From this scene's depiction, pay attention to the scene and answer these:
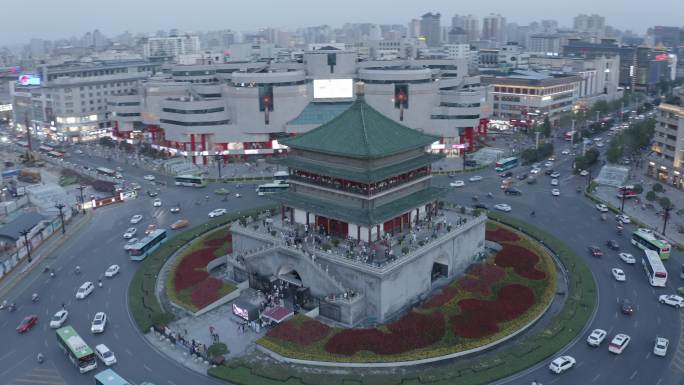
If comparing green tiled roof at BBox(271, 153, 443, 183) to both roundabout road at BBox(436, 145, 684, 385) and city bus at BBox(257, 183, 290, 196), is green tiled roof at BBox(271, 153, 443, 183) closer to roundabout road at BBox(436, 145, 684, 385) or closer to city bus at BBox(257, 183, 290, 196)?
roundabout road at BBox(436, 145, 684, 385)

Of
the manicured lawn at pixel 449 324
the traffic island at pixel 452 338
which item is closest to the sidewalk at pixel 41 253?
the traffic island at pixel 452 338

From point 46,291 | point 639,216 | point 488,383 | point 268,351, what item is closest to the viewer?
point 488,383

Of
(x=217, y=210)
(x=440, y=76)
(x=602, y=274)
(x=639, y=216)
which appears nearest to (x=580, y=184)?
(x=639, y=216)

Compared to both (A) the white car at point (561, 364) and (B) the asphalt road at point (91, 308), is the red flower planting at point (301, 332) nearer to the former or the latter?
(B) the asphalt road at point (91, 308)

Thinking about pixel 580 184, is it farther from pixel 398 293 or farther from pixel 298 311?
pixel 298 311

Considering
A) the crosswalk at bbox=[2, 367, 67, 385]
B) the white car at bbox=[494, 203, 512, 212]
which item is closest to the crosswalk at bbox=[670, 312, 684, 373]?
the white car at bbox=[494, 203, 512, 212]
